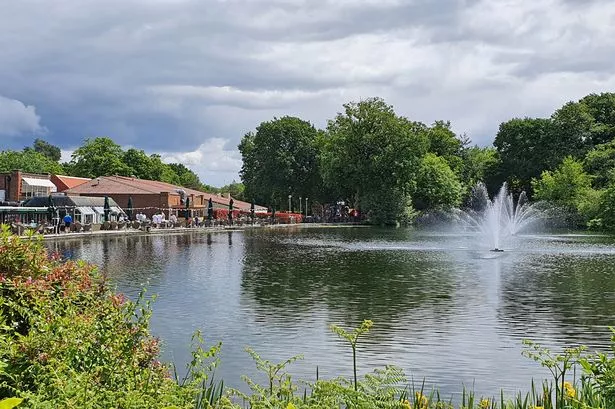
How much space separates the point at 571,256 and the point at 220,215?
61.9 m

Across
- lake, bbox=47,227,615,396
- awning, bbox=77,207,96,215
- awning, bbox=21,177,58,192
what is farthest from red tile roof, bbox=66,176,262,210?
lake, bbox=47,227,615,396

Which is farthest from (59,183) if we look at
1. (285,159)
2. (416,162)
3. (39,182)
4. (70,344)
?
(70,344)

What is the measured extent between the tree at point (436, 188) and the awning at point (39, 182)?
144 feet

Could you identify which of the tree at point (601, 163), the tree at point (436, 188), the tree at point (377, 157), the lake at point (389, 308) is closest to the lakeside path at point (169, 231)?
the tree at point (377, 157)

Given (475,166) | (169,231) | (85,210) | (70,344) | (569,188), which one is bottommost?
(70,344)

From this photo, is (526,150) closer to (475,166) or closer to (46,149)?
(475,166)

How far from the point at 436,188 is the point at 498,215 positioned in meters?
43.1

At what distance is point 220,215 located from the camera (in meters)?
90.9

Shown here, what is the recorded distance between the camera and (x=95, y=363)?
19.3ft

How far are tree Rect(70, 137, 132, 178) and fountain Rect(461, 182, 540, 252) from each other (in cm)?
4905

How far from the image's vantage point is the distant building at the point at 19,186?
76.9 m

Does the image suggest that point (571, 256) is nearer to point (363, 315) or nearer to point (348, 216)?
point (363, 315)

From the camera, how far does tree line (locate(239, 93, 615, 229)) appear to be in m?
78.8

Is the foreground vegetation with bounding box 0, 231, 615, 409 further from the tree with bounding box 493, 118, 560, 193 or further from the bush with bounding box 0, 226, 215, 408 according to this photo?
the tree with bounding box 493, 118, 560, 193
